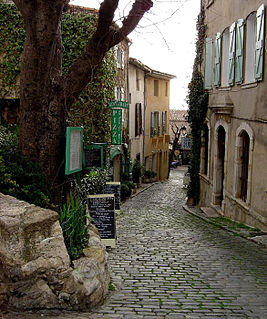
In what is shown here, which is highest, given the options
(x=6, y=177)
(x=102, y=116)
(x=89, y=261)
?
(x=102, y=116)

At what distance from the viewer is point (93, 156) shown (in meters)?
9.45

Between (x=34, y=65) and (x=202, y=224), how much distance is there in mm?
7670

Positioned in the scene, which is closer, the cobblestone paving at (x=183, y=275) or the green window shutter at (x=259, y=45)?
the cobblestone paving at (x=183, y=275)

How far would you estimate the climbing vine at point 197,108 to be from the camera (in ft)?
63.1

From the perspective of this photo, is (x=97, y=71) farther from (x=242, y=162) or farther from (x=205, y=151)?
(x=205, y=151)

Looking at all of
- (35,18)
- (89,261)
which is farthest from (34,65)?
(89,261)

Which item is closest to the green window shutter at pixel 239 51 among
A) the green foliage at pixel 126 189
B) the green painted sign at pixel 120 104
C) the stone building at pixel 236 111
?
the stone building at pixel 236 111

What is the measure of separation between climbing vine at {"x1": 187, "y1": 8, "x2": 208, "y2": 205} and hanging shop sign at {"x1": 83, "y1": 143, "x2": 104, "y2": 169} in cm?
1024

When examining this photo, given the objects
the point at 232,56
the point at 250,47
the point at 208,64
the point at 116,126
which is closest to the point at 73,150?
the point at 116,126

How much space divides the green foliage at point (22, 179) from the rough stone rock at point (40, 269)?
148 centimetres

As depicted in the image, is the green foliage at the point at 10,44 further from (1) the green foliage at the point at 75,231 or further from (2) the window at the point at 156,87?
(2) the window at the point at 156,87

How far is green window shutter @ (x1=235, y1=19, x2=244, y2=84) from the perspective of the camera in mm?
13484

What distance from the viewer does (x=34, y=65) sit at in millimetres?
8195

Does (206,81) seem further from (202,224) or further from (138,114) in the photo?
(138,114)
